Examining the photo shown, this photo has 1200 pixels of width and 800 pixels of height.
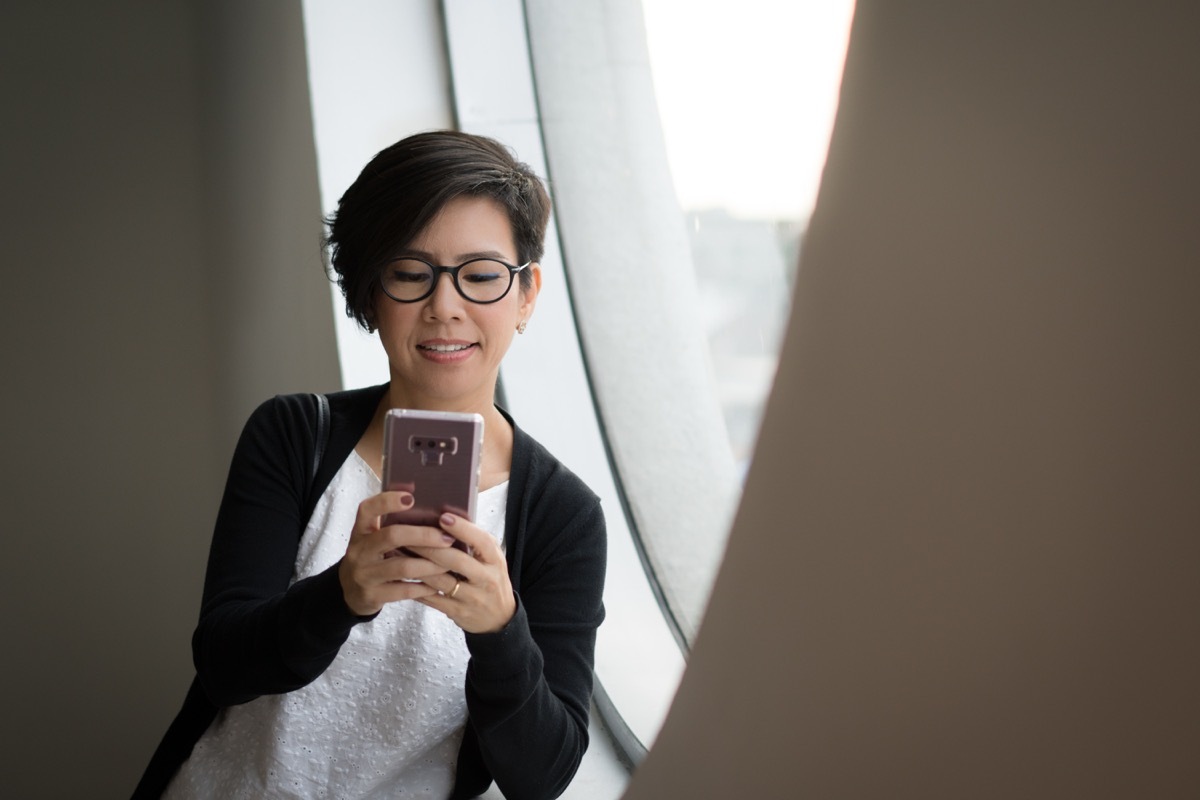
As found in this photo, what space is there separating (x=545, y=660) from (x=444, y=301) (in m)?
0.38

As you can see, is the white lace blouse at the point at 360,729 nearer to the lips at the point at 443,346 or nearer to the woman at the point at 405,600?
the woman at the point at 405,600

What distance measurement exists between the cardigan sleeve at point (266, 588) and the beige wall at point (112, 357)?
1.28 metres

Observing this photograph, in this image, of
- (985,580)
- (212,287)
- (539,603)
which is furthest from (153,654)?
(985,580)

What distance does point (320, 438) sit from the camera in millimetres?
1181

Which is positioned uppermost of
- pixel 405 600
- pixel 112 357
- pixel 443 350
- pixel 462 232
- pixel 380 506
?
pixel 112 357

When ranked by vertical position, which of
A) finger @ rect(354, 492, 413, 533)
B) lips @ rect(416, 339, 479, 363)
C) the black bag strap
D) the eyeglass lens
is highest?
the eyeglass lens

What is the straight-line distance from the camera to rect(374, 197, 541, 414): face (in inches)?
41.9

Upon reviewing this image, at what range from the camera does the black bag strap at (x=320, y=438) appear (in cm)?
117

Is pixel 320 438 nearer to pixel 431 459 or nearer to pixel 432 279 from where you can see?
pixel 432 279

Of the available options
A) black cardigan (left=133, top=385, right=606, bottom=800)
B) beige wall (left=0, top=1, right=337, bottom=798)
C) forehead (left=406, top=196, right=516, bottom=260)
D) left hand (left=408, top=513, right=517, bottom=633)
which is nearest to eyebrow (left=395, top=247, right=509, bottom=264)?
forehead (left=406, top=196, right=516, bottom=260)

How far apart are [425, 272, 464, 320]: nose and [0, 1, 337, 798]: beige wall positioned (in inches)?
56.4

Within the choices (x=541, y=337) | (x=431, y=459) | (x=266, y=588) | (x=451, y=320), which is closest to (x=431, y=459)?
(x=431, y=459)

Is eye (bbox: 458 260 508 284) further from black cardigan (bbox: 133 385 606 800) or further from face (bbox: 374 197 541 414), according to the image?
black cardigan (bbox: 133 385 606 800)

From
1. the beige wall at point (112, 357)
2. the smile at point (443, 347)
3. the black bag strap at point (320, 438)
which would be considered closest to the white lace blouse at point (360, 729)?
the black bag strap at point (320, 438)
